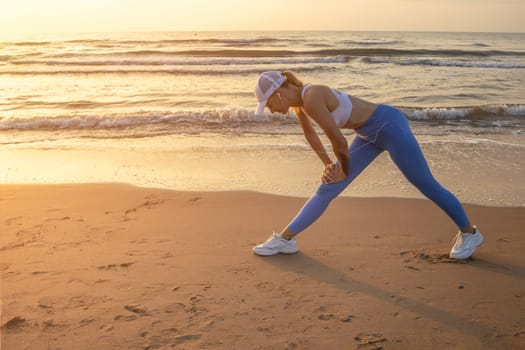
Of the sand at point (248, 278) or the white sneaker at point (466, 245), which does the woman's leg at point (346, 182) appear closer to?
the sand at point (248, 278)

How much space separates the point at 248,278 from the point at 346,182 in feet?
3.29

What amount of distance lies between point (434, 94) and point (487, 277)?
11349 mm

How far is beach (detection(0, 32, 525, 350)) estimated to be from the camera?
2.89m

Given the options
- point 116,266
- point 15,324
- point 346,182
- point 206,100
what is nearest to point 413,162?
point 346,182

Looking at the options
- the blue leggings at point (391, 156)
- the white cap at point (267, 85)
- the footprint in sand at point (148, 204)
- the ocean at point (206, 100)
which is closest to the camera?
the white cap at point (267, 85)

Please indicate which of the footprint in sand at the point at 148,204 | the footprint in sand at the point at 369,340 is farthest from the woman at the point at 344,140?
the footprint in sand at the point at 148,204

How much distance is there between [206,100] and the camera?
42.1 ft

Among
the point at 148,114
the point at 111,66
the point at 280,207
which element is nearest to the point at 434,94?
the point at 148,114

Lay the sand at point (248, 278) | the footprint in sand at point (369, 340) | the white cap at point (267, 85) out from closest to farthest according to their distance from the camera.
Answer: the footprint in sand at point (369, 340), the sand at point (248, 278), the white cap at point (267, 85)

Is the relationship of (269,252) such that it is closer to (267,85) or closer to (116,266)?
(116,266)

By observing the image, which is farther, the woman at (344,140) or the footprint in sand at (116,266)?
the footprint in sand at (116,266)

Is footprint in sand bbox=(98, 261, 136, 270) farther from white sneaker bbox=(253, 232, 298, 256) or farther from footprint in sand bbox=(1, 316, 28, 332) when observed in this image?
white sneaker bbox=(253, 232, 298, 256)

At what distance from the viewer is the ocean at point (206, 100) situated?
877 centimetres

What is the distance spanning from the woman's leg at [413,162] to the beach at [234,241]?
507mm
